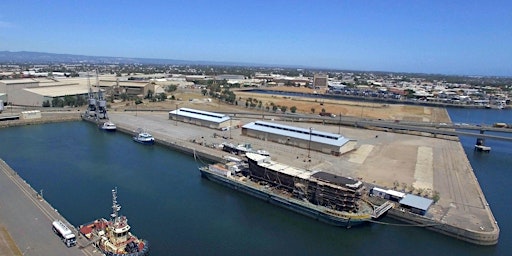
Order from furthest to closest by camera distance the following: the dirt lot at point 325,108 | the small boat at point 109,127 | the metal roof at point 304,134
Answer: the dirt lot at point 325,108 < the small boat at point 109,127 < the metal roof at point 304,134

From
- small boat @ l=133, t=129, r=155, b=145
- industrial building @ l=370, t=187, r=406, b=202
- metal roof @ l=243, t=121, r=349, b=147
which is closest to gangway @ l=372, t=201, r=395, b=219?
industrial building @ l=370, t=187, r=406, b=202

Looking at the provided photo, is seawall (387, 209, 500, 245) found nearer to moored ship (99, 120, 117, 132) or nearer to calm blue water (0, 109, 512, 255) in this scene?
calm blue water (0, 109, 512, 255)

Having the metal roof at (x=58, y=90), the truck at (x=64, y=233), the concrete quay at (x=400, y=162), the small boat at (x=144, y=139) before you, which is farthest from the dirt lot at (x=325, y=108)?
the truck at (x=64, y=233)

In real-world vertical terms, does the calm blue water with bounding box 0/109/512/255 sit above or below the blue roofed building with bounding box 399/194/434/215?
below

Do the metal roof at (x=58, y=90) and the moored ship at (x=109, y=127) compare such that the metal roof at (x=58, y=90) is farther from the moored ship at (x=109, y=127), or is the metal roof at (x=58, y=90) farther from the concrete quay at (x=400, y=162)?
the moored ship at (x=109, y=127)

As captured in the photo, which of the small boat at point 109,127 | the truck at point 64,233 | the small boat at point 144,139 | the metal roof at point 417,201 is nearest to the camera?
the truck at point 64,233

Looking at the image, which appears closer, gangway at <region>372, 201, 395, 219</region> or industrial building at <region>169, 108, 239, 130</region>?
gangway at <region>372, 201, 395, 219</region>

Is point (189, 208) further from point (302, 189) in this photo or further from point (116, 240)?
point (302, 189)
